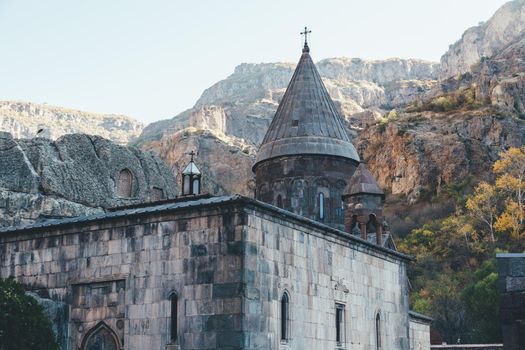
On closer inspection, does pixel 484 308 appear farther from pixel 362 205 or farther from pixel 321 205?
pixel 362 205

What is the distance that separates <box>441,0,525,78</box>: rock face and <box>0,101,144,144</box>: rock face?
191ft

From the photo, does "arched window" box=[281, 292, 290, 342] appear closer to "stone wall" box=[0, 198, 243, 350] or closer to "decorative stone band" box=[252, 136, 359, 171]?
"stone wall" box=[0, 198, 243, 350]

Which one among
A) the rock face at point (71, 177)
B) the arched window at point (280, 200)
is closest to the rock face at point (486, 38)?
the rock face at point (71, 177)

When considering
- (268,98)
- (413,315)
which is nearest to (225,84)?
(268,98)

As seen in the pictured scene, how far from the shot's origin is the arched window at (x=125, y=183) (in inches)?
1105

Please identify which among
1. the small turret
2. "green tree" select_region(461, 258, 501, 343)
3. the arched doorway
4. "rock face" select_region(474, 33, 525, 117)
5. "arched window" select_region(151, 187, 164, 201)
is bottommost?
the arched doorway

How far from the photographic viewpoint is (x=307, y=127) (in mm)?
25156

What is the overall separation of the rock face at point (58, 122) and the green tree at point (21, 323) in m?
119

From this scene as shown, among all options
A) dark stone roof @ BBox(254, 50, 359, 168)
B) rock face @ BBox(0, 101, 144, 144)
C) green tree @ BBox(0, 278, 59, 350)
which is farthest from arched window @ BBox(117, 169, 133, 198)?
rock face @ BBox(0, 101, 144, 144)

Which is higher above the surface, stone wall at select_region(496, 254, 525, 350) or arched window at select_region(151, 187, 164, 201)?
arched window at select_region(151, 187, 164, 201)

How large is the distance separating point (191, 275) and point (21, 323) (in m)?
3.22

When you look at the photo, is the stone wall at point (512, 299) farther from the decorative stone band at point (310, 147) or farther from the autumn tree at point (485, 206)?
the autumn tree at point (485, 206)

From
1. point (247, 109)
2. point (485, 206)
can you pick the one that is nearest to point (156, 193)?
point (485, 206)

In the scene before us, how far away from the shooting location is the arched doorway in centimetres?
1521
